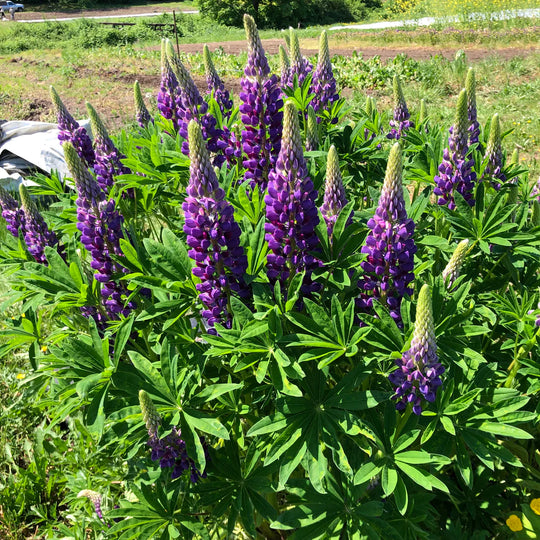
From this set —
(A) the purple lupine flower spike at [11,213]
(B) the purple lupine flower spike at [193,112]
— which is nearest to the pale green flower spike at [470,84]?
(B) the purple lupine flower spike at [193,112]

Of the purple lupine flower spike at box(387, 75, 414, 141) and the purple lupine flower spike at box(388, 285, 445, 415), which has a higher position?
the purple lupine flower spike at box(387, 75, 414, 141)

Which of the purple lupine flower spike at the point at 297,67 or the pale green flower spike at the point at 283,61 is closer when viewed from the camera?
the pale green flower spike at the point at 283,61

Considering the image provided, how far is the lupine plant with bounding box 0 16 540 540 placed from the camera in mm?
1748

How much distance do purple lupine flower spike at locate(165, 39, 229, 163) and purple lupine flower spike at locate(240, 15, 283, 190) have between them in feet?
0.70

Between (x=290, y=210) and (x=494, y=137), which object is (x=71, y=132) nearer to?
(x=290, y=210)

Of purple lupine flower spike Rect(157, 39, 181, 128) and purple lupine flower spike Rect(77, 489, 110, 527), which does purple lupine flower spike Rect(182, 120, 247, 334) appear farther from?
purple lupine flower spike Rect(157, 39, 181, 128)

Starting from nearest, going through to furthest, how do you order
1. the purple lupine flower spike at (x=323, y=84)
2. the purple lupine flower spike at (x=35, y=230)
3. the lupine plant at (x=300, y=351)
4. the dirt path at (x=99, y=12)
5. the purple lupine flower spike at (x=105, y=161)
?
the lupine plant at (x=300, y=351), the purple lupine flower spike at (x=35, y=230), the purple lupine flower spike at (x=105, y=161), the purple lupine flower spike at (x=323, y=84), the dirt path at (x=99, y=12)

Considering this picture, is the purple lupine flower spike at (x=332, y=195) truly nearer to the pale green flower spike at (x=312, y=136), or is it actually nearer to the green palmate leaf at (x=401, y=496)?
the pale green flower spike at (x=312, y=136)

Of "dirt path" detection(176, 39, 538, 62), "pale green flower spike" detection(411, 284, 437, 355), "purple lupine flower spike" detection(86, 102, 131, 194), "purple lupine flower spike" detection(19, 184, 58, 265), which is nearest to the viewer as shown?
"pale green flower spike" detection(411, 284, 437, 355)

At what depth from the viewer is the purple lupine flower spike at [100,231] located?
218 cm

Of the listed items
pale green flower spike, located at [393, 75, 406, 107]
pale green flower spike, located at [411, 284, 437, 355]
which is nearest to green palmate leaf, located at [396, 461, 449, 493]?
pale green flower spike, located at [411, 284, 437, 355]

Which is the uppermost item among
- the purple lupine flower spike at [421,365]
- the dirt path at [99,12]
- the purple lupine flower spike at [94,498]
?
the dirt path at [99,12]

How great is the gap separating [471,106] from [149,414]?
2244 mm

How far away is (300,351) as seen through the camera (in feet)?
6.45
